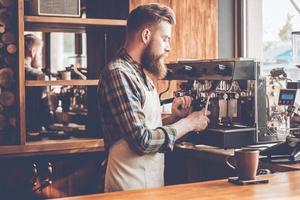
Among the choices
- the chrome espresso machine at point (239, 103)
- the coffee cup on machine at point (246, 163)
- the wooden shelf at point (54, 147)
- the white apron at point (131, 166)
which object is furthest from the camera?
the wooden shelf at point (54, 147)

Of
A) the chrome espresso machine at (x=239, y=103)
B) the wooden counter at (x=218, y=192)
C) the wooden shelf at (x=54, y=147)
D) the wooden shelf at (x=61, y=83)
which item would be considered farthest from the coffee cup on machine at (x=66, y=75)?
the wooden counter at (x=218, y=192)

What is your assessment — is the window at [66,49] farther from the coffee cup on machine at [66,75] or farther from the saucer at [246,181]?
the saucer at [246,181]

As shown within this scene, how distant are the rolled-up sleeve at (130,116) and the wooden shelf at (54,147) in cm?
112

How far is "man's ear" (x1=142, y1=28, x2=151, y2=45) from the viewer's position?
120 inches

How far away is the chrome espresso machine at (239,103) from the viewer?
137 inches

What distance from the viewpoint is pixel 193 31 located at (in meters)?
4.57

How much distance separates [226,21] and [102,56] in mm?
1171

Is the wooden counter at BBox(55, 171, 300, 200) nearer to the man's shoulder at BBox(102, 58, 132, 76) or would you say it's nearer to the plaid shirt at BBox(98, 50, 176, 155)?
the plaid shirt at BBox(98, 50, 176, 155)

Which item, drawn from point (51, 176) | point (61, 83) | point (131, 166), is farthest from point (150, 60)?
point (51, 176)

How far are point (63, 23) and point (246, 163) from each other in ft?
6.74

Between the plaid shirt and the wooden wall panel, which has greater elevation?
the wooden wall panel

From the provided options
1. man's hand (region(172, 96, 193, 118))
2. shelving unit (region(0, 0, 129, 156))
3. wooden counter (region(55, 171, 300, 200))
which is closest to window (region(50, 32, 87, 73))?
shelving unit (region(0, 0, 129, 156))

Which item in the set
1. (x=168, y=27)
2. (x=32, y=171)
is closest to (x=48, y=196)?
(x=32, y=171)

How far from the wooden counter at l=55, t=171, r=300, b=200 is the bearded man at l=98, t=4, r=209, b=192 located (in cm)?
47
